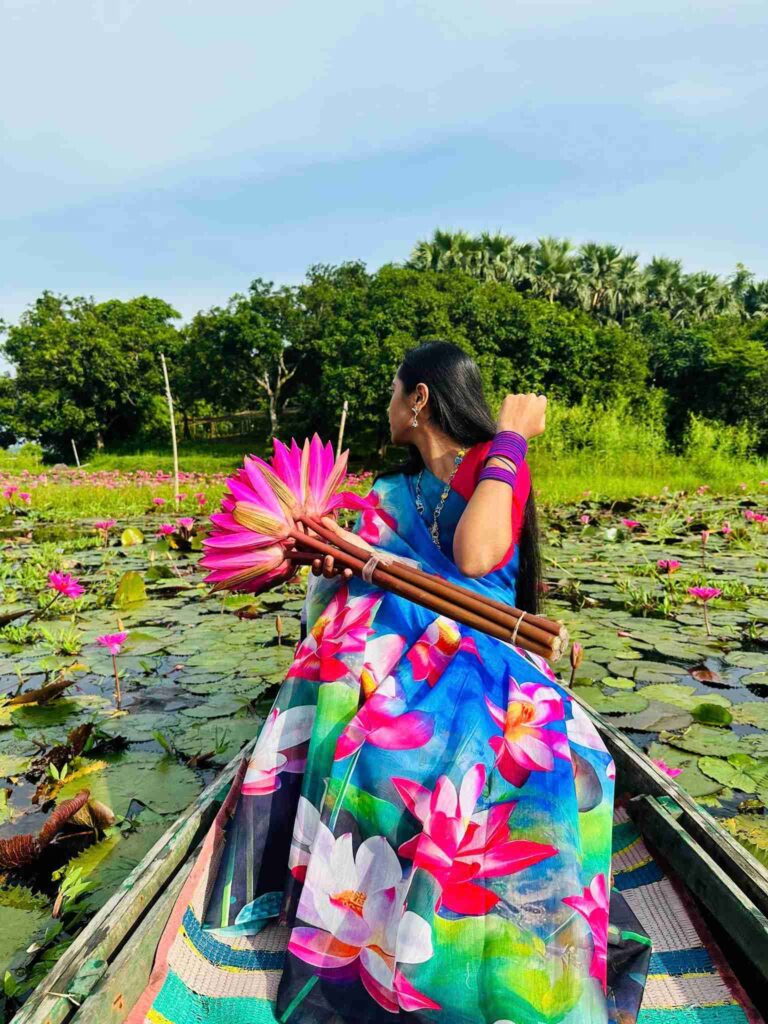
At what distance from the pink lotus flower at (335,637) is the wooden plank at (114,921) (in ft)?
1.21

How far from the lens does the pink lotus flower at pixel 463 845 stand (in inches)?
40.8

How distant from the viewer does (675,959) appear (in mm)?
1232

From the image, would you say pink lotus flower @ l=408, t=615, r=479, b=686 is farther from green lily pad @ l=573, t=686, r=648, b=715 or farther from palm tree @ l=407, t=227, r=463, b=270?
palm tree @ l=407, t=227, r=463, b=270

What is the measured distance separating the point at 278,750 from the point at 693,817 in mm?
838

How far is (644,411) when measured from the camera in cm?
1703

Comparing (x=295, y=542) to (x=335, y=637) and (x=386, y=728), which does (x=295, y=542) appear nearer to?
(x=335, y=637)

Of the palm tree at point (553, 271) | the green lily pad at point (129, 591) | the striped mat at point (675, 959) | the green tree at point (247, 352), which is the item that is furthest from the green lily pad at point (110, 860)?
the palm tree at point (553, 271)

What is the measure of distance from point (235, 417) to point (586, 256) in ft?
52.8

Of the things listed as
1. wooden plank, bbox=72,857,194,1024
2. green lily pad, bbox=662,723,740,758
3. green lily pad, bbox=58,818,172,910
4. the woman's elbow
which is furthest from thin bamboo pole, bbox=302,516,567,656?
green lily pad, bbox=662,723,740,758

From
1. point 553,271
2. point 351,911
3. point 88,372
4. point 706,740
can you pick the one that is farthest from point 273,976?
point 553,271

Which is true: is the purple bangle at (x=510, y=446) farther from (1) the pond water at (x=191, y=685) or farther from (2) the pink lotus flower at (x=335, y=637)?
(1) the pond water at (x=191, y=685)

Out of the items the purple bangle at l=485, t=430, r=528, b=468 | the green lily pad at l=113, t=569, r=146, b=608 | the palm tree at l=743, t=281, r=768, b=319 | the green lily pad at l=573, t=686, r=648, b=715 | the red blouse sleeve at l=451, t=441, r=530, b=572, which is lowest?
the green lily pad at l=573, t=686, r=648, b=715

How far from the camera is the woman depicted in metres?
1.01

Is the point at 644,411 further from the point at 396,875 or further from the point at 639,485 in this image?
the point at 396,875
